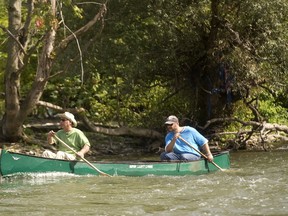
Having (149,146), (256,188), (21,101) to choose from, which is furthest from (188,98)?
(256,188)

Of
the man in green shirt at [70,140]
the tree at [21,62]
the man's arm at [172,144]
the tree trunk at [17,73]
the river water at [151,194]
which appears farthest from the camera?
the tree trunk at [17,73]

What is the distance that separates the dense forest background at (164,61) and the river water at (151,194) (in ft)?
15.0

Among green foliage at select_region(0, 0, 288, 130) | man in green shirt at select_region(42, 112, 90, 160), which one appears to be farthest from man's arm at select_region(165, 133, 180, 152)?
green foliage at select_region(0, 0, 288, 130)

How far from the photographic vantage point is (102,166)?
12.9 m

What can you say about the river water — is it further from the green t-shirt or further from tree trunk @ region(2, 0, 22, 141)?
tree trunk @ region(2, 0, 22, 141)

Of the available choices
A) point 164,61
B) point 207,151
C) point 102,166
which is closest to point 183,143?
point 207,151

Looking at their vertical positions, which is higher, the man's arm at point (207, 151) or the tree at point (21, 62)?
the tree at point (21, 62)

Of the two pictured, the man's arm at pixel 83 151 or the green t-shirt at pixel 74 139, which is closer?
the man's arm at pixel 83 151

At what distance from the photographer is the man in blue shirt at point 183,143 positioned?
44.1 ft

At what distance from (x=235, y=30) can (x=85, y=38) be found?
13.2 feet

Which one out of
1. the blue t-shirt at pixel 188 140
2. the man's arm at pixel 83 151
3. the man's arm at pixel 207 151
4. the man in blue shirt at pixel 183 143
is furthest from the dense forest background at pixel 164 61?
the man's arm at pixel 207 151

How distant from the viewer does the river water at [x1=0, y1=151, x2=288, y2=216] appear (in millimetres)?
9250

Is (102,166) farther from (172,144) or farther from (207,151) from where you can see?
(207,151)

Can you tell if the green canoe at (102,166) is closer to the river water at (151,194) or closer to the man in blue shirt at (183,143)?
the river water at (151,194)
